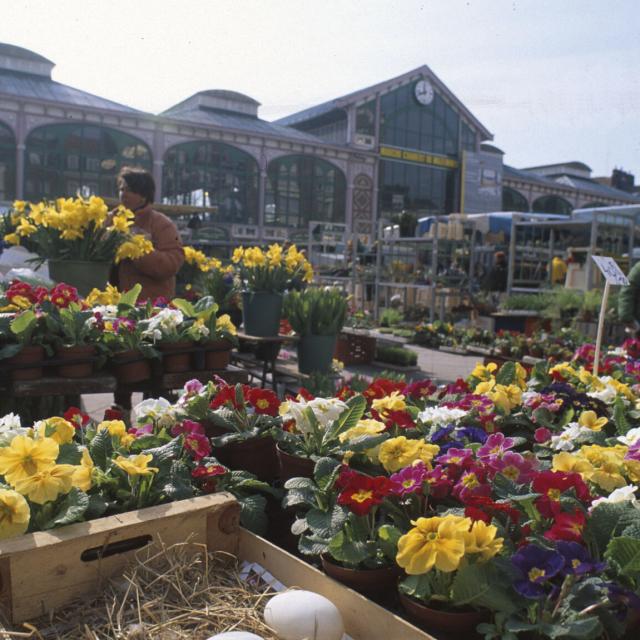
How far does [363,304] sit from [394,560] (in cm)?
1417

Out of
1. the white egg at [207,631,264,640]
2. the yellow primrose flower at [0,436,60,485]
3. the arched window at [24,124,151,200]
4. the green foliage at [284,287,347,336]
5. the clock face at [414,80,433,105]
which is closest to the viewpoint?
the white egg at [207,631,264,640]

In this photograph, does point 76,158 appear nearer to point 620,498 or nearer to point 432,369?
point 432,369

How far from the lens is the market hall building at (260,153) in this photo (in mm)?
24531

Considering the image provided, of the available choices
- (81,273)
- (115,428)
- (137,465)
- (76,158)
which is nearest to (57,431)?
(115,428)

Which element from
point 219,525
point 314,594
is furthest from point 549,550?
point 219,525

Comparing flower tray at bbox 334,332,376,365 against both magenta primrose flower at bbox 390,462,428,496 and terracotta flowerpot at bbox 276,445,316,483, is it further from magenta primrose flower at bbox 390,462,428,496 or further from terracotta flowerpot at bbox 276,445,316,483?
magenta primrose flower at bbox 390,462,428,496

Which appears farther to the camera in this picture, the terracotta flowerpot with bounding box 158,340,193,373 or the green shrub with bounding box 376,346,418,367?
the green shrub with bounding box 376,346,418,367

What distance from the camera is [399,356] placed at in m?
8.53

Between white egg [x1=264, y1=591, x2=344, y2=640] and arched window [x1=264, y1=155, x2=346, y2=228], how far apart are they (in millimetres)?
29333

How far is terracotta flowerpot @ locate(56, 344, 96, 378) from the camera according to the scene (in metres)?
3.06

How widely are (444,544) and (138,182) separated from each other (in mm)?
3778

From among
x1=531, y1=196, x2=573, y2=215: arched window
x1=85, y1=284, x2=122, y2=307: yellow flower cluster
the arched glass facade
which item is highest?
the arched glass facade

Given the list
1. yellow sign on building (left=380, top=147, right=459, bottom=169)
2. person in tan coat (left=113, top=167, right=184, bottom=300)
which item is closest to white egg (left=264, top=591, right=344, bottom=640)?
person in tan coat (left=113, top=167, right=184, bottom=300)

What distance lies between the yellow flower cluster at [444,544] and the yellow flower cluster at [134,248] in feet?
10.6
